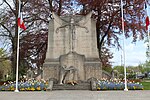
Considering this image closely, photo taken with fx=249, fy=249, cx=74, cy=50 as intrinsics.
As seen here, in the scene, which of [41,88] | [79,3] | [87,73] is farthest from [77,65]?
[79,3]

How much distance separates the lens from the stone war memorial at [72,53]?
24625mm

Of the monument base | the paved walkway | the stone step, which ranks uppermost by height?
the monument base

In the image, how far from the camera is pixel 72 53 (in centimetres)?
2556

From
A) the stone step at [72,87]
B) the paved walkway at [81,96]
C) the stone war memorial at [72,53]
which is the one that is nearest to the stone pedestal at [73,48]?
the stone war memorial at [72,53]

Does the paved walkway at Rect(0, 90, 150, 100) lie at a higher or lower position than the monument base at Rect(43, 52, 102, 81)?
lower

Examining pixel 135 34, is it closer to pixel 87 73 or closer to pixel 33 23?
pixel 87 73

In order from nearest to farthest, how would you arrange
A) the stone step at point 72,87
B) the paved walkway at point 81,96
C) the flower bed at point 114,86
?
the paved walkway at point 81,96 → the flower bed at point 114,86 → the stone step at point 72,87

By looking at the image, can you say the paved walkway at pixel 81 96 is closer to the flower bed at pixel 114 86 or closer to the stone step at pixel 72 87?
the flower bed at pixel 114 86

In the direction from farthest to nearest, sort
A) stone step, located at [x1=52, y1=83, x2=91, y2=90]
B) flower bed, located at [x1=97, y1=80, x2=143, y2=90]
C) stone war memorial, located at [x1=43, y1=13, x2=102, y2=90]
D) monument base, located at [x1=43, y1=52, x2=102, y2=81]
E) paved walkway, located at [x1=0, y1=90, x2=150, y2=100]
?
monument base, located at [x1=43, y1=52, x2=102, y2=81]
stone war memorial, located at [x1=43, y1=13, x2=102, y2=90]
stone step, located at [x1=52, y1=83, x2=91, y2=90]
flower bed, located at [x1=97, y1=80, x2=143, y2=90]
paved walkway, located at [x1=0, y1=90, x2=150, y2=100]

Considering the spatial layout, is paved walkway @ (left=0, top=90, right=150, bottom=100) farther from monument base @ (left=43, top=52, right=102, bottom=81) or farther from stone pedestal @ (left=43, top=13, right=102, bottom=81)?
stone pedestal @ (left=43, top=13, right=102, bottom=81)

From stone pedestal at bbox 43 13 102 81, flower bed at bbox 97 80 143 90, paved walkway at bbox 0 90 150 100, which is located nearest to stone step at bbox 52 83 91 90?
flower bed at bbox 97 80 143 90

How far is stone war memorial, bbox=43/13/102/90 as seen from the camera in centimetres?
2462

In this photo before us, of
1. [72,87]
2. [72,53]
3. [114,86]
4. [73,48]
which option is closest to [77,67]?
[72,53]

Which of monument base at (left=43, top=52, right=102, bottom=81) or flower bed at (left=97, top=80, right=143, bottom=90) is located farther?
monument base at (left=43, top=52, right=102, bottom=81)
